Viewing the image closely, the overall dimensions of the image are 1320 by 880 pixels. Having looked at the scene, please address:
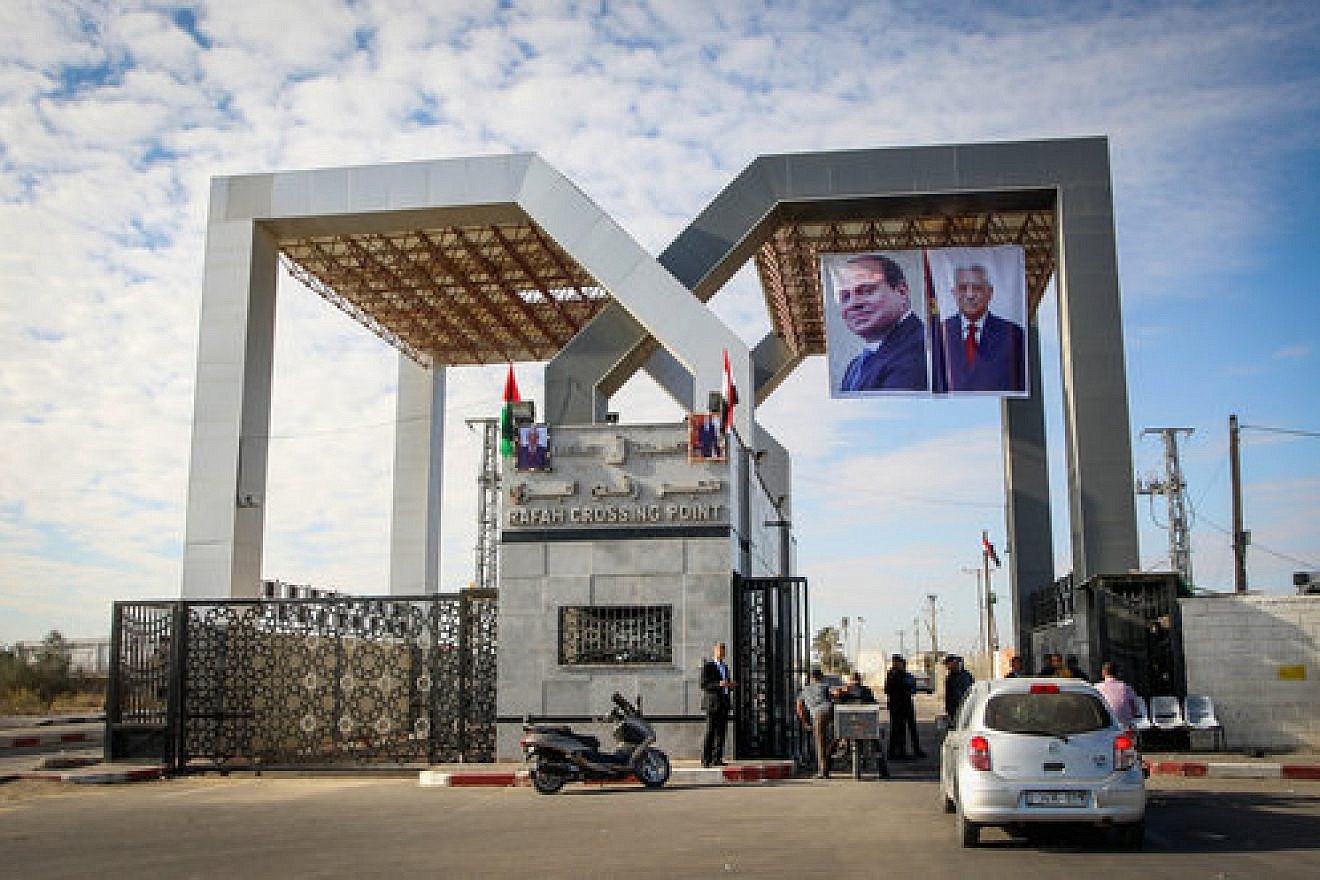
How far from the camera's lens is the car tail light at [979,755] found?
407 inches

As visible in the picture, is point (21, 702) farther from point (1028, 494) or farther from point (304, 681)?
point (1028, 494)

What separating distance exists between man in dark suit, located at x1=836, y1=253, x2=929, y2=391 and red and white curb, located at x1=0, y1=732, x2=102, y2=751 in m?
18.4

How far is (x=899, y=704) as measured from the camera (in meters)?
20.4

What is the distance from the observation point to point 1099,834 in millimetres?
11156

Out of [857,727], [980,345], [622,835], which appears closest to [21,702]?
[980,345]

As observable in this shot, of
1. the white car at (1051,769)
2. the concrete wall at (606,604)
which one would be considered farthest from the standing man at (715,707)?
the white car at (1051,769)

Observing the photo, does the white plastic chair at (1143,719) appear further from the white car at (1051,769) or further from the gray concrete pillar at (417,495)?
the gray concrete pillar at (417,495)

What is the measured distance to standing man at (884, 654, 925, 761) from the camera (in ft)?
65.6

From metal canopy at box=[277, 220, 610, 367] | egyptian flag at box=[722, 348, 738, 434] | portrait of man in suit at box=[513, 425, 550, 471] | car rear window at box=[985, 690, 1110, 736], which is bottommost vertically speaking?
car rear window at box=[985, 690, 1110, 736]

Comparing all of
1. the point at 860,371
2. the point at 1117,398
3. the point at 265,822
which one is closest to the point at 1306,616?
the point at 1117,398

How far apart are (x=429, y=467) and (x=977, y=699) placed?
29.2 metres

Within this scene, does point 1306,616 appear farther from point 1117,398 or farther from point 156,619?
point 156,619

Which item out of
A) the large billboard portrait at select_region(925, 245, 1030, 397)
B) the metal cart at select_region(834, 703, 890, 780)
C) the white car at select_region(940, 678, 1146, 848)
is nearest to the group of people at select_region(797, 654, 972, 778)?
the metal cart at select_region(834, 703, 890, 780)

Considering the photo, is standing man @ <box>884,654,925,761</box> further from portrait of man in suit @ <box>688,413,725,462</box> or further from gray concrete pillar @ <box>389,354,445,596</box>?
gray concrete pillar @ <box>389,354,445,596</box>
